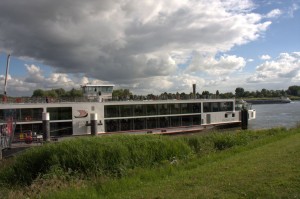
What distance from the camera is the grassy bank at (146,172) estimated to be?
7.21 metres

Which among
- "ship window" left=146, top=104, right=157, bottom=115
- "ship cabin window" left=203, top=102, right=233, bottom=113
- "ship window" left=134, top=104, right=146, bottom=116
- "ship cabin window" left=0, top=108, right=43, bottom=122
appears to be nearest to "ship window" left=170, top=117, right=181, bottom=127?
"ship window" left=146, top=104, right=157, bottom=115

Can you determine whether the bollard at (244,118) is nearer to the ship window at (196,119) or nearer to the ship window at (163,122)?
the ship window at (196,119)

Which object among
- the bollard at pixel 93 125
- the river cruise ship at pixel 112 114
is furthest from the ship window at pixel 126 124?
the bollard at pixel 93 125

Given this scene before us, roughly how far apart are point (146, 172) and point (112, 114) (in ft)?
83.2

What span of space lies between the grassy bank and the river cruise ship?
559 inches

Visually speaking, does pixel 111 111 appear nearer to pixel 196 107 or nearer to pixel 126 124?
pixel 126 124

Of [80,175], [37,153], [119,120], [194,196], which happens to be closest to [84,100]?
[119,120]

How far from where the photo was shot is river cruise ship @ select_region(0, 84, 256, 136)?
30.3 metres

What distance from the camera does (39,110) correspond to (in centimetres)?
3097

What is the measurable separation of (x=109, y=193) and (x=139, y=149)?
18.7 ft

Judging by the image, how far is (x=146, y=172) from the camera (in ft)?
32.6

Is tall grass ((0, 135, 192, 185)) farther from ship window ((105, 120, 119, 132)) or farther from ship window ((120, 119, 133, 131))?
ship window ((120, 119, 133, 131))

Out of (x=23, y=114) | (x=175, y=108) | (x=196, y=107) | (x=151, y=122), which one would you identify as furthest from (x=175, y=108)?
(x=23, y=114)

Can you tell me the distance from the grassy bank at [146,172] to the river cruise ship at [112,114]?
14187mm
